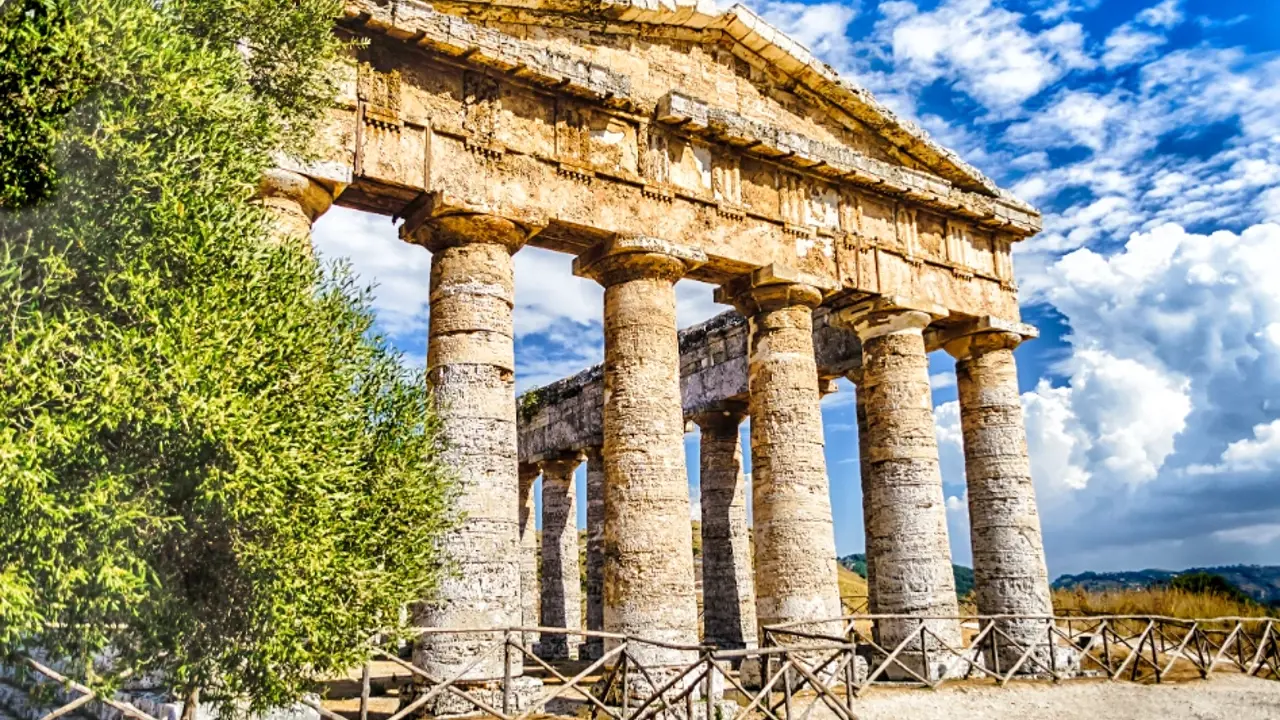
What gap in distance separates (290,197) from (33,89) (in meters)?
4.10

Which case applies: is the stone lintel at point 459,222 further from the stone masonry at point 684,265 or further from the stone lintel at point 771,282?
the stone lintel at point 771,282

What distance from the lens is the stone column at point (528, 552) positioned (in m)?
20.1

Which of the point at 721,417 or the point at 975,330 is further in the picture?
the point at 721,417

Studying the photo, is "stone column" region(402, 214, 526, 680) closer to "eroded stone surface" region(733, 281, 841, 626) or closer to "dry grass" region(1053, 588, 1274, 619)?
"eroded stone surface" region(733, 281, 841, 626)

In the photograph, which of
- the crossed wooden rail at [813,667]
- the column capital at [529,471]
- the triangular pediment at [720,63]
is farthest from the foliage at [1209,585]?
the column capital at [529,471]

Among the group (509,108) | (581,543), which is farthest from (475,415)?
(581,543)

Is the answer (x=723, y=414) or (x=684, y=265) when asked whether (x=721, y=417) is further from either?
(x=684, y=265)

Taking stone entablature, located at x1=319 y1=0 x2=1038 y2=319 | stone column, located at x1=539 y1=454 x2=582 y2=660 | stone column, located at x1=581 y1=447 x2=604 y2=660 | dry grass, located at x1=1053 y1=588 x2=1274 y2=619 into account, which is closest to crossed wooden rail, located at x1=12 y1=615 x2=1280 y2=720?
dry grass, located at x1=1053 y1=588 x2=1274 y2=619

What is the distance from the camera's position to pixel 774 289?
1362 cm

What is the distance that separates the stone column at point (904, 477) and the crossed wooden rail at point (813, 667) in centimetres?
27

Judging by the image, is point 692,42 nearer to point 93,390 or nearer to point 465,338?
point 465,338

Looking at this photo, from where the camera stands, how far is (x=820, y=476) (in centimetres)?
1327

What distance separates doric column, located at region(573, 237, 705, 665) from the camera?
1132 cm

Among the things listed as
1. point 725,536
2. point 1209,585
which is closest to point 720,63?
point 725,536
